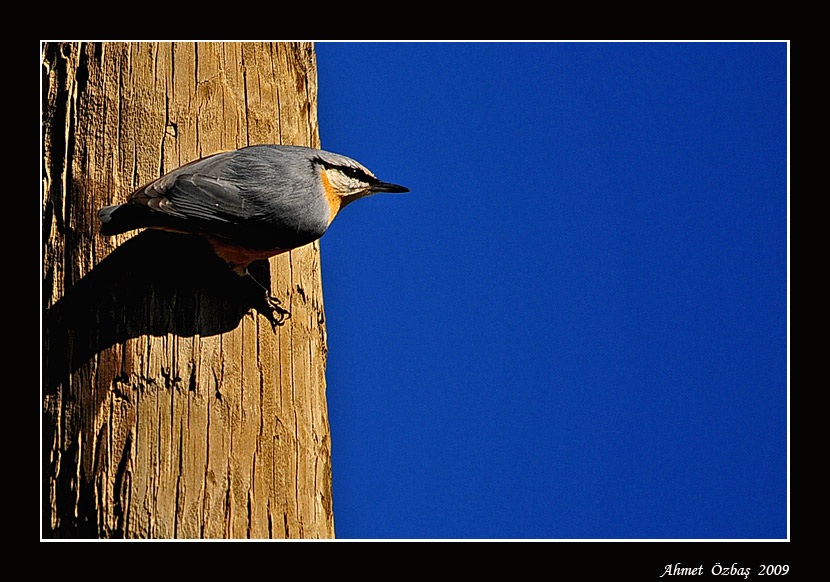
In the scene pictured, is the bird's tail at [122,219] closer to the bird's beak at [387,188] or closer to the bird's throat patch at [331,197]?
the bird's throat patch at [331,197]

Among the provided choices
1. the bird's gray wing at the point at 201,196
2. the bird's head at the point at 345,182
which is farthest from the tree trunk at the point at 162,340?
the bird's head at the point at 345,182

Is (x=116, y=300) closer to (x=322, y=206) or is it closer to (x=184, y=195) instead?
(x=184, y=195)

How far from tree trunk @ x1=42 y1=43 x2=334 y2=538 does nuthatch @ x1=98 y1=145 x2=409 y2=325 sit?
102 millimetres

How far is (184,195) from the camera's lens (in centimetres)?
229

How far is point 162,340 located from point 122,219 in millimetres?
345

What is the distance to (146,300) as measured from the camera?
2289 mm

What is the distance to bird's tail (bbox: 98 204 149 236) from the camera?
2242 mm

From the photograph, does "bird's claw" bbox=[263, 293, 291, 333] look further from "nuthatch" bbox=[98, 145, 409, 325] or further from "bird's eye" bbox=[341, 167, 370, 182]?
"bird's eye" bbox=[341, 167, 370, 182]

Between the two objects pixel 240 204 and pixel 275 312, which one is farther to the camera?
pixel 275 312

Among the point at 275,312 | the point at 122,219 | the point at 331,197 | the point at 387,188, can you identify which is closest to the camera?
the point at 122,219

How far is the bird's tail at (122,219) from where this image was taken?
2.24 m

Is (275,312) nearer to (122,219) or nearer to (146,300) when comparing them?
(146,300)

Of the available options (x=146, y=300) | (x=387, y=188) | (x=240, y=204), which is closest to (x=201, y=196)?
(x=240, y=204)

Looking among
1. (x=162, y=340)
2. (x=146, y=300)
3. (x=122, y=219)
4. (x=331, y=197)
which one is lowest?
(x=162, y=340)
